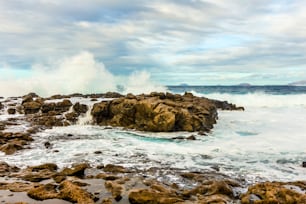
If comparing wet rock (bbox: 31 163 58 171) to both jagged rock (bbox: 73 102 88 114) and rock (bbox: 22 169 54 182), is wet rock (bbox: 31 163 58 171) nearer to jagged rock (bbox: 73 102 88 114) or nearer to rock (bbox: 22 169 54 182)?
rock (bbox: 22 169 54 182)

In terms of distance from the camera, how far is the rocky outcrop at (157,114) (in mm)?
23391

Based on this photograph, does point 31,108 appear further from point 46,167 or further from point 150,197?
point 150,197

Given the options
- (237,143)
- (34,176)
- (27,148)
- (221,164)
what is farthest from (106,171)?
(237,143)

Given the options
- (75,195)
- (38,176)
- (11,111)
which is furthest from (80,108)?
(75,195)

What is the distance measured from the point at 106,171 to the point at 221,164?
4785mm

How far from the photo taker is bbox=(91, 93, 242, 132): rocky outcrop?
23.4 meters

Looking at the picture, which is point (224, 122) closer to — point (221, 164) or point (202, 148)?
point (202, 148)

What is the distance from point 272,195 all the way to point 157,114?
1462 cm

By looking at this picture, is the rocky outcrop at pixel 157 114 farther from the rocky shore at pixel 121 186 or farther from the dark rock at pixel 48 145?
the rocky shore at pixel 121 186

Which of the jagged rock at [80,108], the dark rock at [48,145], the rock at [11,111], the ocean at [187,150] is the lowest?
the ocean at [187,150]

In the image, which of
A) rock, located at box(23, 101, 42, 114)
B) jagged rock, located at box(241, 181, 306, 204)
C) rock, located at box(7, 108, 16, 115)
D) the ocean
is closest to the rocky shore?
jagged rock, located at box(241, 181, 306, 204)

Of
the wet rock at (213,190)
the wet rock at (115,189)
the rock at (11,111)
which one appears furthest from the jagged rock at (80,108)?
the wet rock at (213,190)

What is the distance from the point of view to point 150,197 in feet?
30.5

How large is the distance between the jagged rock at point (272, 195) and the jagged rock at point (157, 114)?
12918 millimetres
